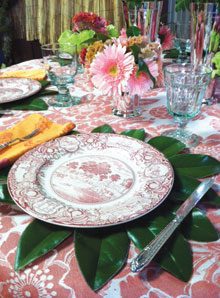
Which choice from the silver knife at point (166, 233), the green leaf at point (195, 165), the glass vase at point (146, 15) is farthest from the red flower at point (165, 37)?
the silver knife at point (166, 233)

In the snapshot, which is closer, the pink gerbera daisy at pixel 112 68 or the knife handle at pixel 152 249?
the knife handle at pixel 152 249

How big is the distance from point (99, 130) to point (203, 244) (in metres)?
0.39

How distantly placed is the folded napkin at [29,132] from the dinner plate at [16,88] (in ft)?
0.65

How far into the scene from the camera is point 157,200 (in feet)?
1.60

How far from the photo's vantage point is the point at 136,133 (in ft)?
2.46

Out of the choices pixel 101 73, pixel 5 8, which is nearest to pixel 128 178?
pixel 101 73

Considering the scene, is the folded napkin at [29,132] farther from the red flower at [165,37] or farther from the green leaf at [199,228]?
the red flower at [165,37]

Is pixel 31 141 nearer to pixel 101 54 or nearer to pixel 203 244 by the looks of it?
pixel 101 54

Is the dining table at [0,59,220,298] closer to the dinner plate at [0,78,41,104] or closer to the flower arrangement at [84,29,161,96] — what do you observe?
the flower arrangement at [84,29,161,96]

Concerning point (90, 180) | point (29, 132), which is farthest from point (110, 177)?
point (29, 132)

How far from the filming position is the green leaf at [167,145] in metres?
0.67

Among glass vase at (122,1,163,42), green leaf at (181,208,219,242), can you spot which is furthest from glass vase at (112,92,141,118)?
green leaf at (181,208,219,242)

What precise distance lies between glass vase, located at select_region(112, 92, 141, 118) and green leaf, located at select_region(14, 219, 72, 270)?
48 cm

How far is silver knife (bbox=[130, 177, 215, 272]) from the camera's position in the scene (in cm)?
40
